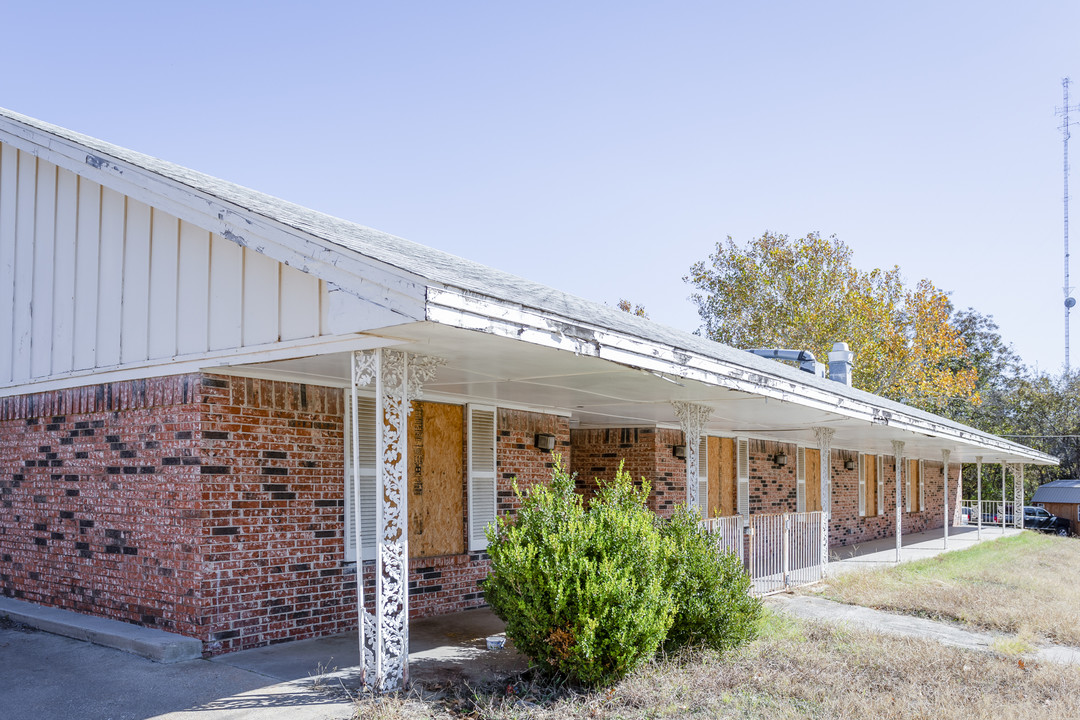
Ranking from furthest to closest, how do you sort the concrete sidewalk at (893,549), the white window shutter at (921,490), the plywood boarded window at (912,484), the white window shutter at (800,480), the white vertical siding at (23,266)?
the white window shutter at (921,490) < the plywood boarded window at (912,484) < the white window shutter at (800,480) < the concrete sidewalk at (893,549) < the white vertical siding at (23,266)

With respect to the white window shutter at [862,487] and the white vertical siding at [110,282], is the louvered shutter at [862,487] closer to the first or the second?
the white window shutter at [862,487]

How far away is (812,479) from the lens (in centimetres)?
2008

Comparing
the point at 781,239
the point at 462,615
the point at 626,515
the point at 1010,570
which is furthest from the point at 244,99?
the point at 781,239

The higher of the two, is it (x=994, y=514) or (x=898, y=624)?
(x=898, y=624)

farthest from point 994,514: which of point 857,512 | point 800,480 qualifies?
point 800,480

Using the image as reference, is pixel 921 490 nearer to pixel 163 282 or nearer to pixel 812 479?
pixel 812 479

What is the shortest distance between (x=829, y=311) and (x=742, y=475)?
16425 millimetres

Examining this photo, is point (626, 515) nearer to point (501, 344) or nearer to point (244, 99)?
point (501, 344)

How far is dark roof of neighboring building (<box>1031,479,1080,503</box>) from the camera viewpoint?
32.9 meters

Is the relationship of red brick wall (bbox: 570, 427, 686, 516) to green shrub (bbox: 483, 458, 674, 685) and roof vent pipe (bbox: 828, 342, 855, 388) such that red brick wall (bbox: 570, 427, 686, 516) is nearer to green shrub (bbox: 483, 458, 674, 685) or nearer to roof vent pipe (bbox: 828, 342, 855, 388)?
green shrub (bbox: 483, 458, 674, 685)

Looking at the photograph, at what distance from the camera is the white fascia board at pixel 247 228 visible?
520cm

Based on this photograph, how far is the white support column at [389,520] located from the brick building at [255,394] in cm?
2

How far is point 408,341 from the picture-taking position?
593 centimetres

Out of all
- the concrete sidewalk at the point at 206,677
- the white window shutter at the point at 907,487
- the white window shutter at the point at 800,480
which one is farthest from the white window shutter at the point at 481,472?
the white window shutter at the point at 907,487
